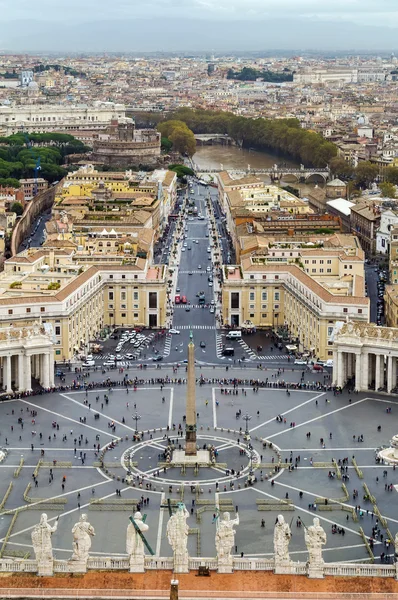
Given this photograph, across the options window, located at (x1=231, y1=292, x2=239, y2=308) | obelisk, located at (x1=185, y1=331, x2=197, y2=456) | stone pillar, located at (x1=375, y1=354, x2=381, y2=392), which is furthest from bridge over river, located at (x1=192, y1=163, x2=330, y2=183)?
obelisk, located at (x1=185, y1=331, x2=197, y2=456)

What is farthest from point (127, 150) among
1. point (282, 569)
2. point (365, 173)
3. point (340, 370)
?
point (282, 569)

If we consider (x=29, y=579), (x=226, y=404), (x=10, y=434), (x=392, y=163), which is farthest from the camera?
(x=392, y=163)

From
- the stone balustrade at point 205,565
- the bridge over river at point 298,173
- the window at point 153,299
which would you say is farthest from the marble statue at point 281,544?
the bridge over river at point 298,173

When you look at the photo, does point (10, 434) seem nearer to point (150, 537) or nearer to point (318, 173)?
point (150, 537)

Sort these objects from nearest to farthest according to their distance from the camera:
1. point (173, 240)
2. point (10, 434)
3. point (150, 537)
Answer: point (150, 537)
point (10, 434)
point (173, 240)

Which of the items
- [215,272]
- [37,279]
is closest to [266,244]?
[215,272]

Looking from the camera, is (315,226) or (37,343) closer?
(37,343)

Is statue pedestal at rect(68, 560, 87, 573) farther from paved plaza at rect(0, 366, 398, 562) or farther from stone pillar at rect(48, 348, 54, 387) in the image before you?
stone pillar at rect(48, 348, 54, 387)

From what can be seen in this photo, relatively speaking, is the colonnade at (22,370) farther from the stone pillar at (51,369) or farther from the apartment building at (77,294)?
the apartment building at (77,294)
